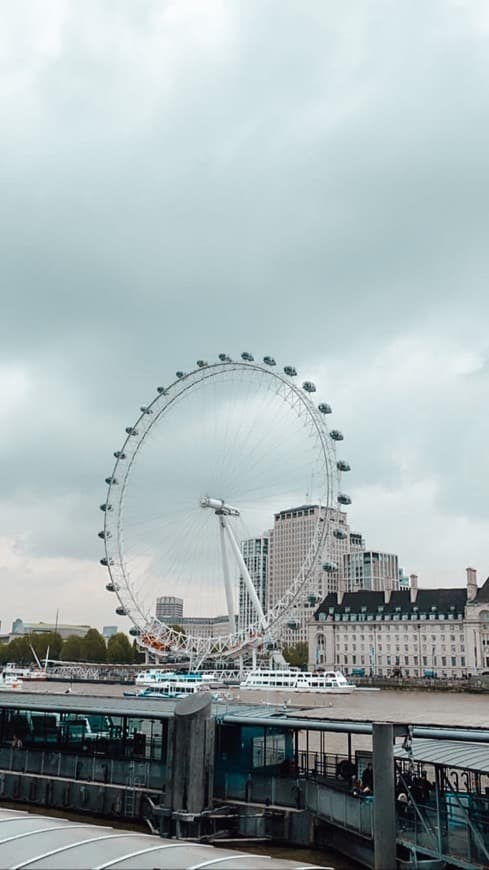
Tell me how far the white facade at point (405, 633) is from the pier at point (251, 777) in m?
97.3

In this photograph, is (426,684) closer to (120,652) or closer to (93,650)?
(120,652)

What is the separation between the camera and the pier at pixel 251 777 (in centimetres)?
1516

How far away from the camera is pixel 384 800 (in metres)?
14.7

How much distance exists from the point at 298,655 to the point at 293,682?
53183 millimetres

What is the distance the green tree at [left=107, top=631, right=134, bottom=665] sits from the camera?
14088 centimetres

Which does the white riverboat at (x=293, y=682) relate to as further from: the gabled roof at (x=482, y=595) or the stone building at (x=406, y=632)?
the gabled roof at (x=482, y=595)

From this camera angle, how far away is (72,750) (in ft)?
81.3

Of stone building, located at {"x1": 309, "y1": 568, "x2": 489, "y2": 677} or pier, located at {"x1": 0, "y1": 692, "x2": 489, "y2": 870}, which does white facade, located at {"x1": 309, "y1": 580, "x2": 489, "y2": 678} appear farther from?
pier, located at {"x1": 0, "y1": 692, "x2": 489, "y2": 870}

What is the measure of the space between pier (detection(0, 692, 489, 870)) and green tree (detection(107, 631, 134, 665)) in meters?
119

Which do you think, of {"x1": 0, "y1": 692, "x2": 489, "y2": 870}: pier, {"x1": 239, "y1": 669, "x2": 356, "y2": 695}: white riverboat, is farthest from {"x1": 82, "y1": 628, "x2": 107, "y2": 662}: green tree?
{"x1": 0, "y1": 692, "x2": 489, "y2": 870}: pier

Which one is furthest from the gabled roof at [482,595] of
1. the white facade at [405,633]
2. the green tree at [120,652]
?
the green tree at [120,652]

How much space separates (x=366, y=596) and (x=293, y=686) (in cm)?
4290

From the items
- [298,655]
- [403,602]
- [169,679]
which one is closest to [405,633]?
[403,602]

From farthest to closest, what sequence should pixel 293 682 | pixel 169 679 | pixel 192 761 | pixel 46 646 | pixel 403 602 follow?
1. pixel 46 646
2. pixel 403 602
3. pixel 293 682
4. pixel 169 679
5. pixel 192 761
